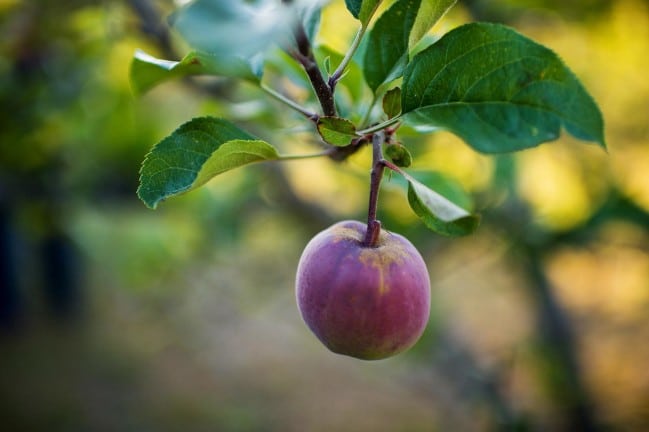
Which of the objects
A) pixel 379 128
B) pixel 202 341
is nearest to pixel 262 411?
pixel 202 341

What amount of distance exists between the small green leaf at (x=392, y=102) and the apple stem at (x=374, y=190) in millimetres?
27

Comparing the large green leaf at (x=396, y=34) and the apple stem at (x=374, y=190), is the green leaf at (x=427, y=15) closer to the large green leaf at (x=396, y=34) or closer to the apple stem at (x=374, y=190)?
the large green leaf at (x=396, y=34)

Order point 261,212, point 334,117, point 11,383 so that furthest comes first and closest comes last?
point 11,383
point 261,212
point 334,117

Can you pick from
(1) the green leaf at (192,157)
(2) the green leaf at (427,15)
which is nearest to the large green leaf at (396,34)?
(2) the green leaf at (427,15)

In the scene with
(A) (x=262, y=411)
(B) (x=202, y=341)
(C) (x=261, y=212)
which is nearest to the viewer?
(C) (x=261, y=212)

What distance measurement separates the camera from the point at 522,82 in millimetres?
544

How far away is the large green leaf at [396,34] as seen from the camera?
56 centimetres

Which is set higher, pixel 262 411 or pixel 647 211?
pixel 647 211

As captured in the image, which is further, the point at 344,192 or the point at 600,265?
the point at 600,265

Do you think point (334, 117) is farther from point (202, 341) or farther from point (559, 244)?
point (202, 341)

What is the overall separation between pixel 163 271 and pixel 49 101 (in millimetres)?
951

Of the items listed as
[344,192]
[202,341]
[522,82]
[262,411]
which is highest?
[344,192]

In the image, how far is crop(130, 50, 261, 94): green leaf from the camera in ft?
2.10

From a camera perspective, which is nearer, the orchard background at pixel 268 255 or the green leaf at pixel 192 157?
the green leaf at pixel 192 157
